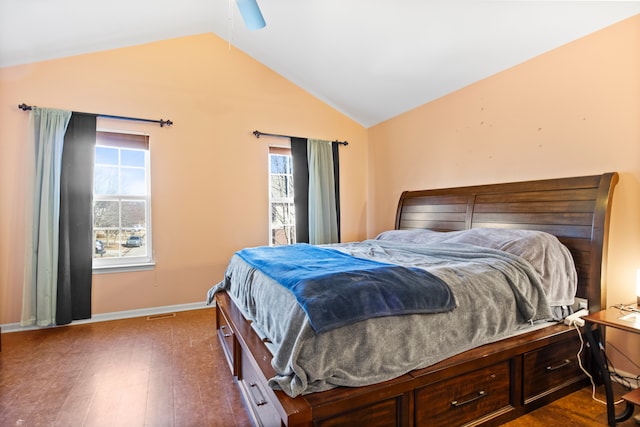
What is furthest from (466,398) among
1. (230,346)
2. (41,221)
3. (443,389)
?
(41,221)

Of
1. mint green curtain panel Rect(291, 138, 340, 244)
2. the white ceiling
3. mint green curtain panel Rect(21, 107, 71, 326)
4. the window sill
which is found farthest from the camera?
mint green curtain panel Rect(291, 138, 340, 244)

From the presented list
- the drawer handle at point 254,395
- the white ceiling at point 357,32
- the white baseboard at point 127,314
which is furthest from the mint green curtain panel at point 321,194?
the drawer handle at point 254,395

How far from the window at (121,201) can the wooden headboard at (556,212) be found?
11.1ft

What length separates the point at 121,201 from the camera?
3533mm

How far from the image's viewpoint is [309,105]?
4453mm

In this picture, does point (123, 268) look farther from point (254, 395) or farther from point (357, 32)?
point (357, 32)

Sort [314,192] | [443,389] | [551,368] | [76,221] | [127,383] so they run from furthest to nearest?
[314,192], [76,221], [127,383], [551,368], [443,389]

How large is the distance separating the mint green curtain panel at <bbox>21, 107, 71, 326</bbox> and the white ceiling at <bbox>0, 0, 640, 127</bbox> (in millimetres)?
771

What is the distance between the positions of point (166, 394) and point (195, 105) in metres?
3.14

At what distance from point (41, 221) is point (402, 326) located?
11.6ft

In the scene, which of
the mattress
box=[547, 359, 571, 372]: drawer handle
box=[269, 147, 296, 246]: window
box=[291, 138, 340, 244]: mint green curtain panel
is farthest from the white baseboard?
box=[547, 359, 571, 372]: drawer handle

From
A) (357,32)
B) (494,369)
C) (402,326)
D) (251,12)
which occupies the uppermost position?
(357,32)

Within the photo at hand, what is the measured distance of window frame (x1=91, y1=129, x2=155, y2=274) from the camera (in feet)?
11.1

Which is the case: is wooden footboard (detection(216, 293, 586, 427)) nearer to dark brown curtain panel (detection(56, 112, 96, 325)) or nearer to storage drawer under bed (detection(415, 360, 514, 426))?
storage drawer under bed (detection(415, 360, 514, 426))
